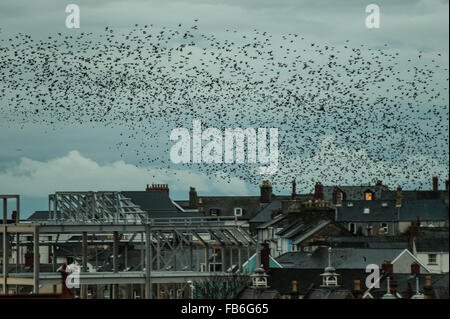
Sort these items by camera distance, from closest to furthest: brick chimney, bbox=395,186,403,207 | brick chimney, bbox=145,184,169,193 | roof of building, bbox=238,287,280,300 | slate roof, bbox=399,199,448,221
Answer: roof of building, bbox=238,287,280,300, slate roof, bbox=399,199,448,221, brick chimney, bbox=395,186,403,207, brick chimney, bbox=145,184,169,193

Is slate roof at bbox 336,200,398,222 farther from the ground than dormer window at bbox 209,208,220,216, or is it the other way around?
slate roof at bbox 336,200,398,222

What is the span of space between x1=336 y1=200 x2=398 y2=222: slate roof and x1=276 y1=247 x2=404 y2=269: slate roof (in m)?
24.8

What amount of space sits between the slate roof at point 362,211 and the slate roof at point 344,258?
2478 cm

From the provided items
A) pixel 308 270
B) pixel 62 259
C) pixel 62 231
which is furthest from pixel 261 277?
pixel 62 259

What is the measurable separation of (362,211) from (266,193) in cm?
4741

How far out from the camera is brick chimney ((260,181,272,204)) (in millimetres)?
163250

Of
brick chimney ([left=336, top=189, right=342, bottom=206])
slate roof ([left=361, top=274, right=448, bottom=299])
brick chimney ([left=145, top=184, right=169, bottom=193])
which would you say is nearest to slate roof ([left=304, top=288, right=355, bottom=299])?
slate roof ([left=361, top=274, right=448, bottom=299])

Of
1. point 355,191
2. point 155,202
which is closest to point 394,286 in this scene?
point 155,202

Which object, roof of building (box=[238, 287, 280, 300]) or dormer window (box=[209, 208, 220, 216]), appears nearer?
roof of building (box=[238, 287, 280, 300])

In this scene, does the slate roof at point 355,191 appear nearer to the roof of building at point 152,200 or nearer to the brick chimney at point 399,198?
the brick chimney at point 399,198

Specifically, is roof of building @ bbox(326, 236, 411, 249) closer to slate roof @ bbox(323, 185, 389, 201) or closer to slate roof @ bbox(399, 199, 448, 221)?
slate roof @ bbox(399, 199, 448, 221)

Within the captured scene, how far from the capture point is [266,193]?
16512 cm

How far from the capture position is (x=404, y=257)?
76000 millimetres
